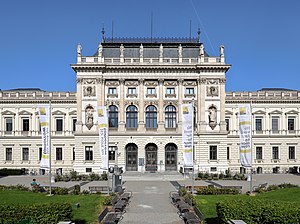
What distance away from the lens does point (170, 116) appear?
204 feet

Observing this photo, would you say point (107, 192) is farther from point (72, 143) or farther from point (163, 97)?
point (72, 143)

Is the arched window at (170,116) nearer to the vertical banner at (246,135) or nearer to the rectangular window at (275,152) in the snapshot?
the rectangular window at (275,152)

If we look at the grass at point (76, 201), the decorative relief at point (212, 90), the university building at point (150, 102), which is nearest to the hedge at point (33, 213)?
the grass at point (76, 201)

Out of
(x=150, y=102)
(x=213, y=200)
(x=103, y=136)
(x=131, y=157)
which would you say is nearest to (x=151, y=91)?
(x=150, y=102)

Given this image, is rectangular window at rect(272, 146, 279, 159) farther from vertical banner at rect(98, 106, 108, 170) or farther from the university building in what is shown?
vertical banner at rect(98, 106, 108, 170)

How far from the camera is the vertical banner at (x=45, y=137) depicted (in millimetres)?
33906

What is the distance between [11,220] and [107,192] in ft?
59.1

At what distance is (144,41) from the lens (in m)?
65.3

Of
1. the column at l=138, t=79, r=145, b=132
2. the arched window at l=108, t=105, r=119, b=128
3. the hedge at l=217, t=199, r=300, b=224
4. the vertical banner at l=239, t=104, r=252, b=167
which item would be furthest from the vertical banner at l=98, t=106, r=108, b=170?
the arched window at l=108, t=105, r=119, b=128

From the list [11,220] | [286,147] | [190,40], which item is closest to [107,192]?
[11,220]

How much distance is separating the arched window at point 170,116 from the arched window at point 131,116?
Answer: 15.2 feet

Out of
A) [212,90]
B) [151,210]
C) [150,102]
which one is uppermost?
[212,90]

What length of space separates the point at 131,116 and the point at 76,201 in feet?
112

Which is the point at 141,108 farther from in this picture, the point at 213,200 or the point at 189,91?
the point at 213,200
